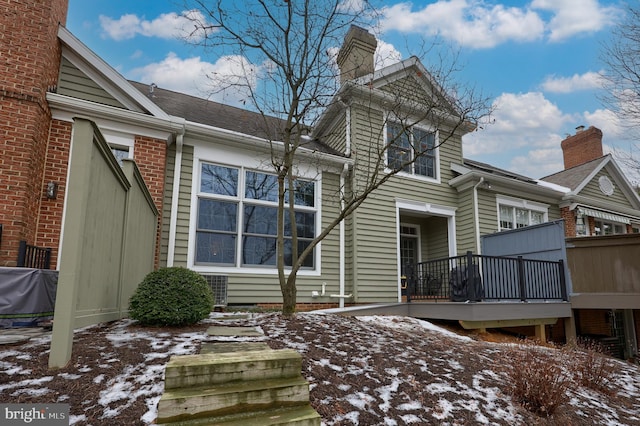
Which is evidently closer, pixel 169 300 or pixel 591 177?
pixel 169 300

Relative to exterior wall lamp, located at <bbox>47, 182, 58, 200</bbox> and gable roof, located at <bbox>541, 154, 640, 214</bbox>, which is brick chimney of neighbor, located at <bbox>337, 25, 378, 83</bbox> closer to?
exterior wall lamp, located at <bbox>47, 182, 58, 200</bbox>

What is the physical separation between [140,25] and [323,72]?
15.1ft

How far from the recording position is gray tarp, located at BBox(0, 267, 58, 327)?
12.9 feet

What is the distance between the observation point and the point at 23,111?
5137mm

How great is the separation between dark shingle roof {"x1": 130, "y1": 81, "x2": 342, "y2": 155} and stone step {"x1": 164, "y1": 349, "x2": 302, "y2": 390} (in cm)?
525

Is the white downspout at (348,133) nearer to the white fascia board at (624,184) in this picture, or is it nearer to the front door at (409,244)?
the front door at (409,244)

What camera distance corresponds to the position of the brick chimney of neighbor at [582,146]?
46.4ft

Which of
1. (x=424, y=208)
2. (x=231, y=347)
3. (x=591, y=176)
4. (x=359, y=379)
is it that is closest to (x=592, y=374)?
(x=359, y=379)

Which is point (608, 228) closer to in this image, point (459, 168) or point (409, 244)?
point (459, 168)

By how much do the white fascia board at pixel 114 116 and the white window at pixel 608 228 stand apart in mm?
13866

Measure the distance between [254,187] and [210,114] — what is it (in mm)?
2645

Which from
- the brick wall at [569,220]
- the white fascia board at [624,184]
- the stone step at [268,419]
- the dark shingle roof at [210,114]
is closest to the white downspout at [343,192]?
the dark shingle roof at [210,114]

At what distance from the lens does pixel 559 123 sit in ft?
48.0

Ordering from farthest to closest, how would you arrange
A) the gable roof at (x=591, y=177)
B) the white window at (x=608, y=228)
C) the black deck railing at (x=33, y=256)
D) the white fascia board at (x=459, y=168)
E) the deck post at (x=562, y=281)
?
the white window at (x=608, y=228) → the gable roof at (x=591, y=177) → the white fascia board at (x=459, y=168) → the deck post at (x=562, y=281) → the black deck railing at (x=33, y=256)
